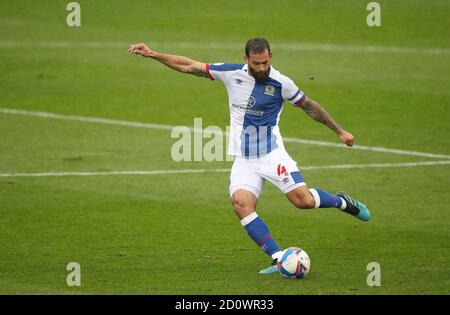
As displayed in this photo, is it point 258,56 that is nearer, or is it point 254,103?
point 258,56

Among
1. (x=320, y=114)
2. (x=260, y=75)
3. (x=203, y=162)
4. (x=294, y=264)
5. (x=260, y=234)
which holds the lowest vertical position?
(x=294, y=264)

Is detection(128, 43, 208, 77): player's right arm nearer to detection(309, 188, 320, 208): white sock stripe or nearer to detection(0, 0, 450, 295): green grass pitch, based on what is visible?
detection(309, 188, 320, 208): white sock stripe

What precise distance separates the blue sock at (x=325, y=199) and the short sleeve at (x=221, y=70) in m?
1.53

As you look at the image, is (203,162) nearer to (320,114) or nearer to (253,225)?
(320,114)

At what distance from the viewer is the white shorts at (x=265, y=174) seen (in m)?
10.7

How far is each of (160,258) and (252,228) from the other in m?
1.20

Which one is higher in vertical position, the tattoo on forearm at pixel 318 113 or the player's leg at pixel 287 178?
the tattoo on forearm at pixel 318 113

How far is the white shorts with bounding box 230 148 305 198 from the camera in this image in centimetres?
1073

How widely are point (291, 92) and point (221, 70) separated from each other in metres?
0.80

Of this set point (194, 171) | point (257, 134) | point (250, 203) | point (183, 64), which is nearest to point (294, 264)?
point (250, 203)

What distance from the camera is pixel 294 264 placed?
401 inches

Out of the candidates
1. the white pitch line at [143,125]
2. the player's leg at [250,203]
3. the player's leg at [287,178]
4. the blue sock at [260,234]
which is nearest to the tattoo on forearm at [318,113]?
the player's leg at [287,178]

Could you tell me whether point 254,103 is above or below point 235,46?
below

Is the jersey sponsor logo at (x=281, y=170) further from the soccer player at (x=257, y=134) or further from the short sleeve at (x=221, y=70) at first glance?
the short sleeve at (x=221, y=70)
